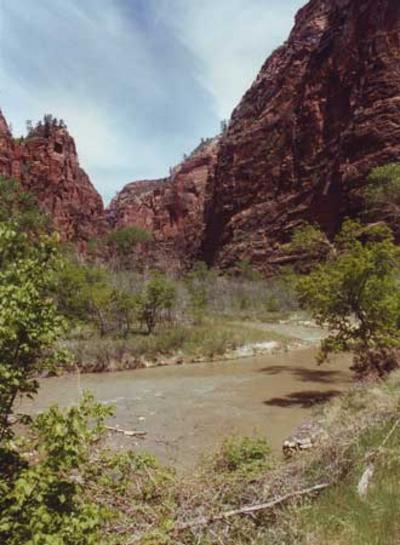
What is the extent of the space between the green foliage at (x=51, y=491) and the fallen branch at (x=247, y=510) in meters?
1.09

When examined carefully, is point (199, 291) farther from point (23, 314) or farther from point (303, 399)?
point (23, 314)

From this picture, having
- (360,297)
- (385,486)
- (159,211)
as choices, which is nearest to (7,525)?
(385,486)

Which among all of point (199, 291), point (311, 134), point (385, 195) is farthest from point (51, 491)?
point (311, 134)

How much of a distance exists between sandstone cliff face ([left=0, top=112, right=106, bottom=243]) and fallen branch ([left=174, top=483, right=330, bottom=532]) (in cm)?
8319

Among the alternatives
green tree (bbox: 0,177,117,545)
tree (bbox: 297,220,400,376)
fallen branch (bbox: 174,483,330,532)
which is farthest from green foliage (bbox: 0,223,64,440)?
tree (bbox: 297,220,400,376)

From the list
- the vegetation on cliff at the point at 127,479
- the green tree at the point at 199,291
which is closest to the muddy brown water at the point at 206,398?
the vegetation on cliff at the point at 127,479

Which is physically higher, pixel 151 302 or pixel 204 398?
pixel 151 302

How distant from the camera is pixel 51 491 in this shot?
3471 millimetres

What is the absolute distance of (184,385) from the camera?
1864 cm

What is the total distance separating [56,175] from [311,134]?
155ft

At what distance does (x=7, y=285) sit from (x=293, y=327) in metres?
35.0

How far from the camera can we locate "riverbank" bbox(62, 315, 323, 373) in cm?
2300

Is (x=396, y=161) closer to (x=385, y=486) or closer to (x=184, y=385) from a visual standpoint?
(x=184, y=385)

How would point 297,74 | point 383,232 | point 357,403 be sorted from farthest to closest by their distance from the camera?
point 297,74, point 383,232, point 357,403
